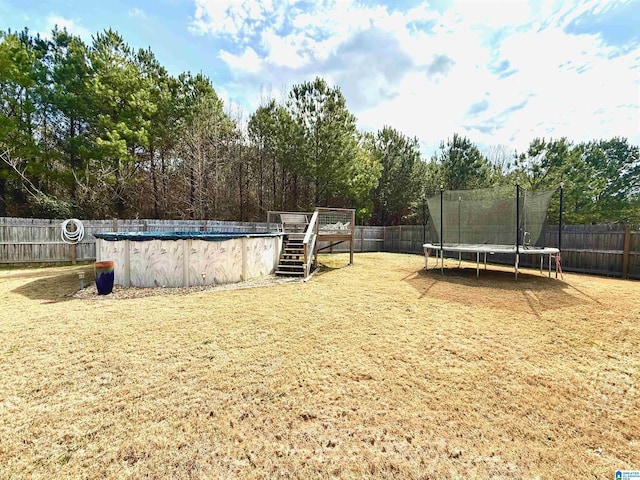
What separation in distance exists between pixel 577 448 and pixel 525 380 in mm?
778

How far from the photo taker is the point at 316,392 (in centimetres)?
220

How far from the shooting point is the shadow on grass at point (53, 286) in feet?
16.4

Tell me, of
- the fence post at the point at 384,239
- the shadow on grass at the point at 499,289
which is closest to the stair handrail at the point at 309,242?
the shadow on grass at the point at 499,289

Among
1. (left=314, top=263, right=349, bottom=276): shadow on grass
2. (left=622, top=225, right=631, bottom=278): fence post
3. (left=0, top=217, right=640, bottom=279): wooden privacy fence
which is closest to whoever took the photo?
(left=622, top=225, right=631, bottom=278): fence post

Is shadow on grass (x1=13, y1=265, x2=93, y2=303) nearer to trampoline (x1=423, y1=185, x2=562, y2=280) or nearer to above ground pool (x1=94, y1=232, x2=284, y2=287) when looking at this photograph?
above ground pool (x1=94, y1=232, x2=284, y2=287)

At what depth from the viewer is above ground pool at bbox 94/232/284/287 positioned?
581cm

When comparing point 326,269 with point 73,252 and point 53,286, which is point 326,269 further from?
point 73,252

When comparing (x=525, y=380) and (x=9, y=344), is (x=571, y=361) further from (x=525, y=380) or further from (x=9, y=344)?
(x=9, y=344)

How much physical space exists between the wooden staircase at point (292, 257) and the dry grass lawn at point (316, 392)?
9.87ft

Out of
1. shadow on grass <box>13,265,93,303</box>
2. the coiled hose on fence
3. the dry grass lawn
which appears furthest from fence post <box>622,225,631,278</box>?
the coiled hose on fence

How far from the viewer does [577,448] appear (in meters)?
1.65

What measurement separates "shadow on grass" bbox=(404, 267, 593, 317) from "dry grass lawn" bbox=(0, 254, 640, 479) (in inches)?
16.6

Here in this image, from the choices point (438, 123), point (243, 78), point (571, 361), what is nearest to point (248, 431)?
point (571, 361)

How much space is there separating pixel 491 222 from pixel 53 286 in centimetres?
1088
